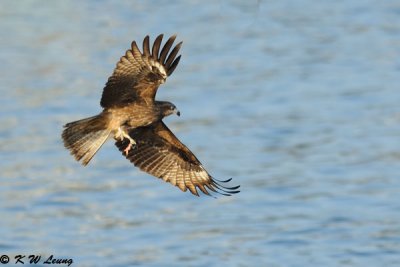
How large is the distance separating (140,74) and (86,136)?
24.5 inches

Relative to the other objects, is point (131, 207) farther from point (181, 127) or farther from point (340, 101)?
point (340, 101)

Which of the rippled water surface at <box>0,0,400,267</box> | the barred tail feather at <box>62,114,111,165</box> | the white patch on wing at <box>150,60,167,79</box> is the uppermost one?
the rippled water surface at <box>0,0,400,267</box>

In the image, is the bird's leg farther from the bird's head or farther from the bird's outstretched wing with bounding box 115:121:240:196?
the bird's head

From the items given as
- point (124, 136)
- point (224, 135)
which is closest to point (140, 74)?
point (124, 136)

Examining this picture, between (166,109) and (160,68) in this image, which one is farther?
(166,109)

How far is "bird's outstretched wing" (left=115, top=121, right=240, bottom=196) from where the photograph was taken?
1066 cm

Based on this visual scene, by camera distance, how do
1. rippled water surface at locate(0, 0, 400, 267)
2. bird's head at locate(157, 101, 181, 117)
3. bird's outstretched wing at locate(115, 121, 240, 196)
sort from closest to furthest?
1. bird's head at locate(157, 101, 181, 117)
2. bird's outstretched wing at locate(115, 121, 240, 196)
3. rippled water surface at locate(0, 0, 400, 267)

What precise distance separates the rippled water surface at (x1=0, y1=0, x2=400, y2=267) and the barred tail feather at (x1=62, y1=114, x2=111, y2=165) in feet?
10.8

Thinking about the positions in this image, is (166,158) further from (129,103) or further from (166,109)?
(129,103)

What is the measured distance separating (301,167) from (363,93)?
2407 millimetres

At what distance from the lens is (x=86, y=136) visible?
10117 millimetres

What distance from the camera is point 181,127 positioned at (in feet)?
53.6

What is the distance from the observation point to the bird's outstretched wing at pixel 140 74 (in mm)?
10078

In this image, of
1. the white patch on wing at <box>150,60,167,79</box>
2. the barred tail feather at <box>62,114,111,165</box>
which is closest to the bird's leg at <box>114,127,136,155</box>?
the barred tail feather at <box>62,114,111,165</box>
